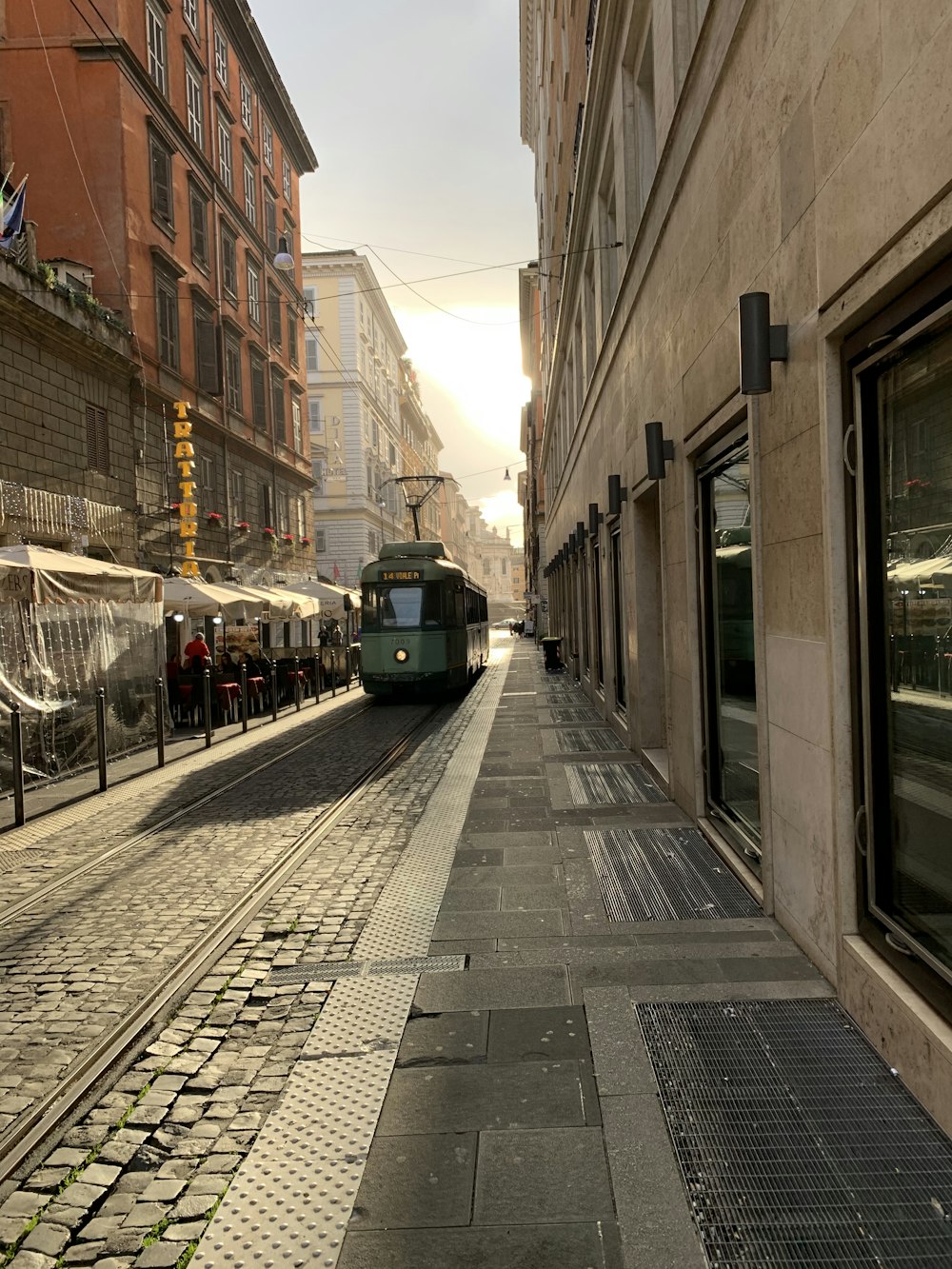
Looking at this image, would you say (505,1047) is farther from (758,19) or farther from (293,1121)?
(758,19)

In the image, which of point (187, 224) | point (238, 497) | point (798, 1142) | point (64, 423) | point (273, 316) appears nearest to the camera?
point (798, 1142)

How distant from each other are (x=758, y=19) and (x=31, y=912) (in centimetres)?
636

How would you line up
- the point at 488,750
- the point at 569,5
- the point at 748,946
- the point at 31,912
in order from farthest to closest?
the point at 569,5
the point at 488,750
the point at 31,912
the point at 748,946

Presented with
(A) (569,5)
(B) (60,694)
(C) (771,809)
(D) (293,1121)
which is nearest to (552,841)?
(C) (771,809)

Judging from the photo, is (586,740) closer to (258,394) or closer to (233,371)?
(233,371)

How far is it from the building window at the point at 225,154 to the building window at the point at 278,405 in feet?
21.1

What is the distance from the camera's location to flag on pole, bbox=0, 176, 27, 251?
17.9 m

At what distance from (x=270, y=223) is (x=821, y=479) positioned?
36.1m

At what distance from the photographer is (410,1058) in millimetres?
3730

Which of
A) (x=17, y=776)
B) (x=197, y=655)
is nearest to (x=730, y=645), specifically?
(x=17, y=776)

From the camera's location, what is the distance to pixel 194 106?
27.5 meters

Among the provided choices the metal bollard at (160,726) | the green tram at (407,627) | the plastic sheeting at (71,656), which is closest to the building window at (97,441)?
the green tram at (407,627)

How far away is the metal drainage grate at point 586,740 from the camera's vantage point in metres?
11.7

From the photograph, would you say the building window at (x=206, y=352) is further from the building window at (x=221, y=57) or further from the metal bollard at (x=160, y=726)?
the metal bollard at (x=160, y=726)
